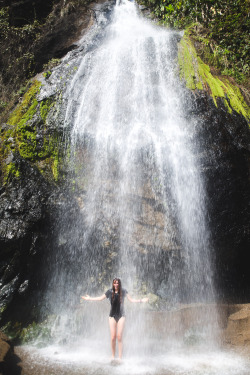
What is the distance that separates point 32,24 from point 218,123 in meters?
11.2

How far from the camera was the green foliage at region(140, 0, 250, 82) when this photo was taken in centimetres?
939

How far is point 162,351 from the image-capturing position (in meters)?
5.52

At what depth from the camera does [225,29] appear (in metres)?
10.2

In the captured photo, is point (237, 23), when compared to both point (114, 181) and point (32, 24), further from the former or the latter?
point (32, 24)

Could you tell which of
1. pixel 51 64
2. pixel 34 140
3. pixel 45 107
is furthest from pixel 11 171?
pixel 51 64

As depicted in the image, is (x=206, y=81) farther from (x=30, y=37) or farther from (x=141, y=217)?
(x=30, y=37)

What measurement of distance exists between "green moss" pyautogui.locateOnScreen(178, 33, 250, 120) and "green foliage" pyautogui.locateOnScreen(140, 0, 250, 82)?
1.19 m

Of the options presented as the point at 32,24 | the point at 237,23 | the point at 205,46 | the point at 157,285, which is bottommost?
the point at 157,285

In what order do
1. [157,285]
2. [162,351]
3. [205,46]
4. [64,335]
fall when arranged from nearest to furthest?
1. [162,351]
2. [64,335]
3. [157,285]
4. [205,46]

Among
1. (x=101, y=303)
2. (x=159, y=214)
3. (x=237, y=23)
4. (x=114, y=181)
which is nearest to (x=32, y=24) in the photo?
(x=237, y=23)

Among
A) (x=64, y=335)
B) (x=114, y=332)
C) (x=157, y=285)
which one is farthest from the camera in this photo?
(x=157, y=285)

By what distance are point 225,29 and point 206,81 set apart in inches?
177

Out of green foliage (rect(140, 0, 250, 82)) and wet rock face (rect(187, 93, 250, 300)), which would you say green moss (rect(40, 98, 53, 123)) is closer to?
wet rock face (rect(187, 93, 250, 300))

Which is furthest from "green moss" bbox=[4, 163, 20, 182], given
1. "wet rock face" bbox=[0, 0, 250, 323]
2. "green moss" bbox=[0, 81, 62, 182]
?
"green moss" bbox=[0, 81, 62, 182]
